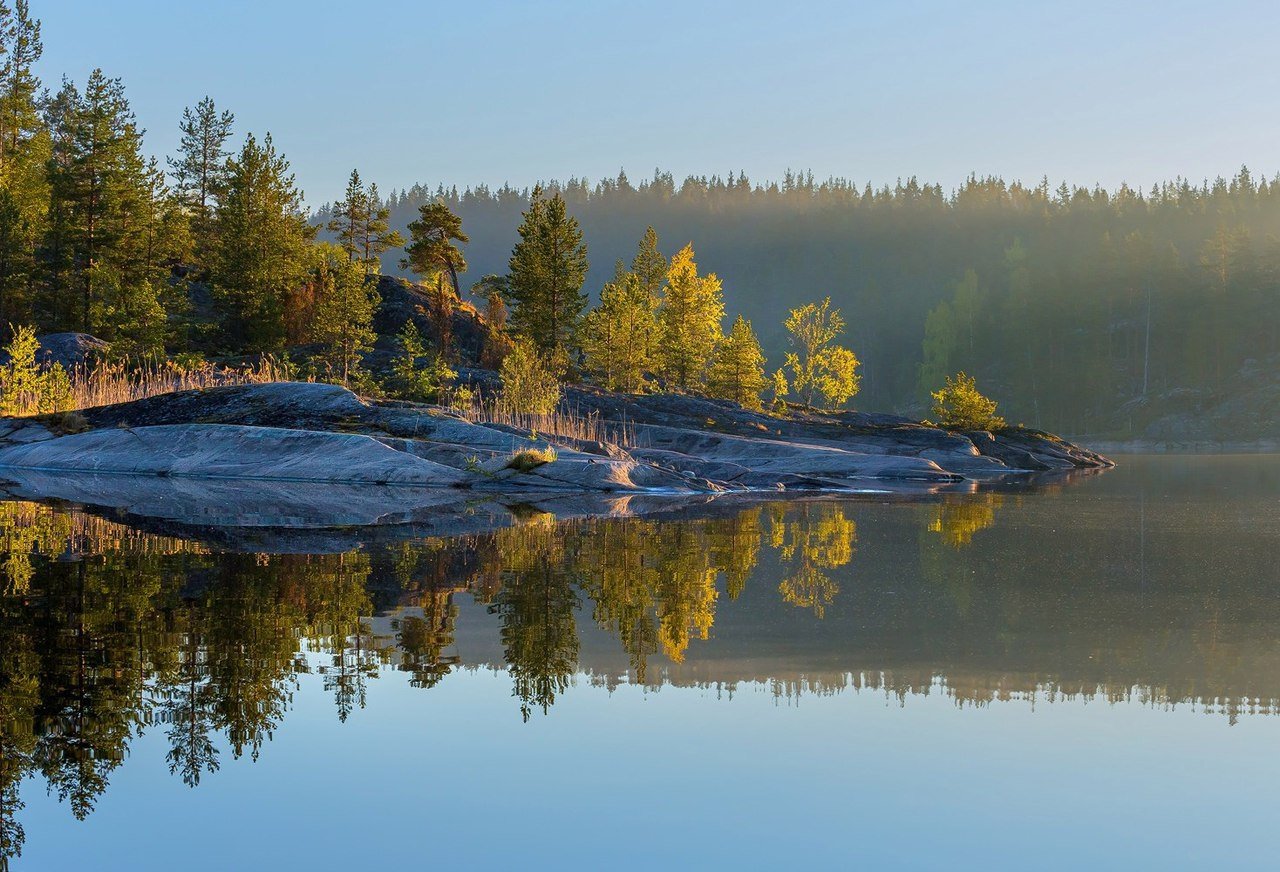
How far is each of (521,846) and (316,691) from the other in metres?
2.96

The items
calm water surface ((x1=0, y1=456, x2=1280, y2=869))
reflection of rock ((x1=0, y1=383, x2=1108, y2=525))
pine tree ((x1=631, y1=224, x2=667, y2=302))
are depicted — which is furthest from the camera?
pine tree ((x1=631, y1=224, x2=667, y2=302))

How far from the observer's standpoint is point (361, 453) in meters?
26.5

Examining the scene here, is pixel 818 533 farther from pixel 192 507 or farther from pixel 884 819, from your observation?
pixel 884 819

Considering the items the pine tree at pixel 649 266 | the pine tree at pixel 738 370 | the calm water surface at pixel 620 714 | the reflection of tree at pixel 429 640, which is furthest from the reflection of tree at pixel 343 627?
the pine tree at pixel 649 266

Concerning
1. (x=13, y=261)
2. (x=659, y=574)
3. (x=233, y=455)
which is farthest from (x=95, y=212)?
(x=659, y=574)

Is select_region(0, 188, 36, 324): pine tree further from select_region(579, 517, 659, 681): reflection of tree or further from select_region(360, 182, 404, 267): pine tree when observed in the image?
select_region(579, 517, 659, 681): reflection of tree

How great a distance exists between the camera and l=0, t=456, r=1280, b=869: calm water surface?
16.5 feet

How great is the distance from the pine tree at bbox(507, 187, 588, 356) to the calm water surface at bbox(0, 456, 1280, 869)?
47.5m

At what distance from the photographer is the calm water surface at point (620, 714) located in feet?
16.5

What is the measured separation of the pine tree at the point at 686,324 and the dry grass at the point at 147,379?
95.9 ft

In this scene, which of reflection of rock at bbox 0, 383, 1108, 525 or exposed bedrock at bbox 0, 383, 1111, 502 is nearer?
reflection of rock at bbox 0, 383, 1108, 525

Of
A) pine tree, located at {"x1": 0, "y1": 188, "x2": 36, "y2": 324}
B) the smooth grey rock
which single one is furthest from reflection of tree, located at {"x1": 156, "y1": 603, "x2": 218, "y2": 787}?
pine tree, located at {"x1": 0, "y1": 188, "x2": 36, "y2": 324}

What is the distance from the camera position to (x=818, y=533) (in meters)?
19.4

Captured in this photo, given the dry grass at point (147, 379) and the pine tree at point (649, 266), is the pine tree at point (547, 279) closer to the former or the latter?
the dry grass at point (147, 379)
